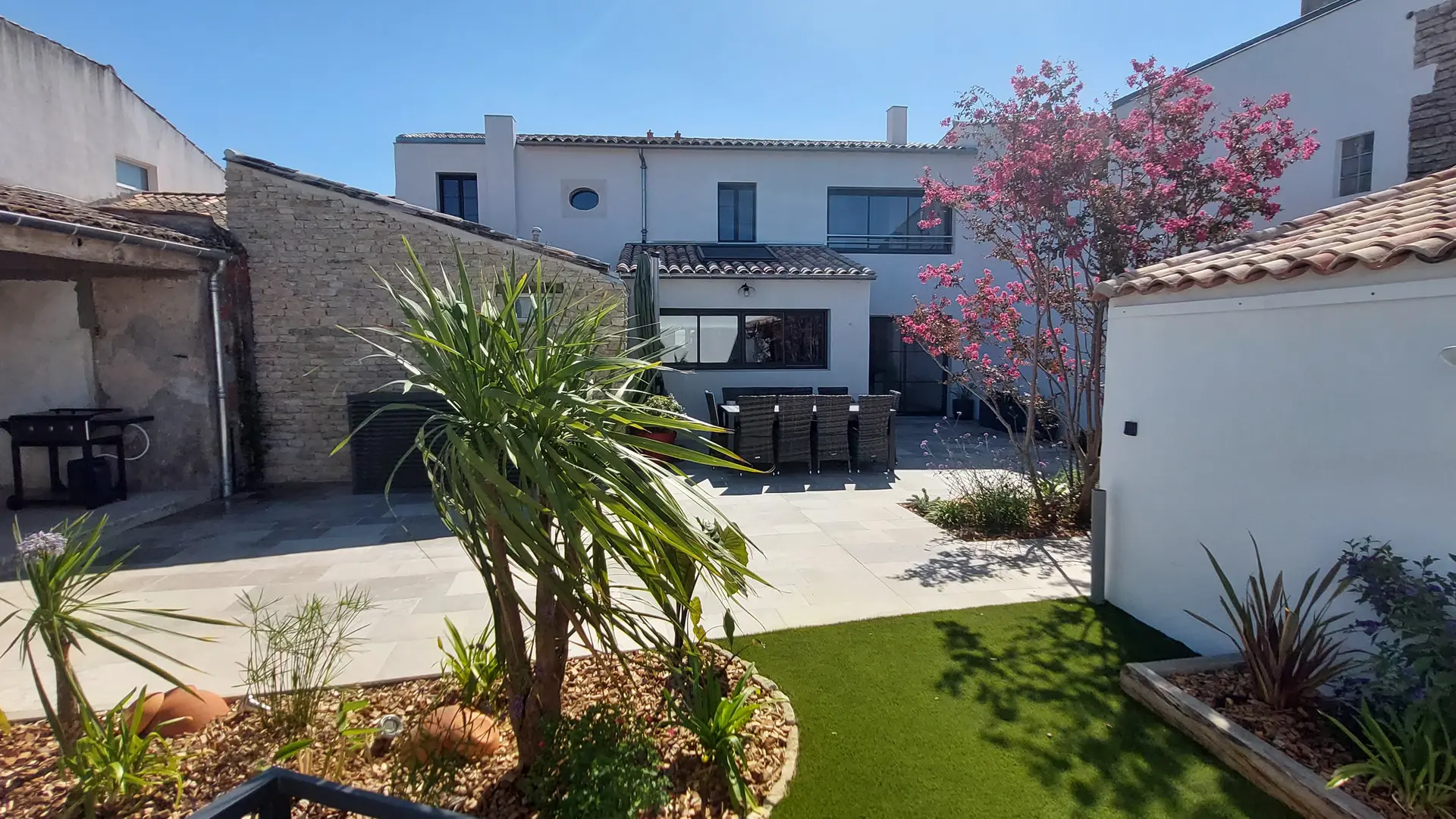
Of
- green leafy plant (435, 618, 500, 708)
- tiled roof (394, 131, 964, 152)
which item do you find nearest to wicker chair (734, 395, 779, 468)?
green leafy plant (435, 618, 500, 708)

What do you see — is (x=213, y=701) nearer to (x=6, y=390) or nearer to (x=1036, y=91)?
(x=6, y=390)

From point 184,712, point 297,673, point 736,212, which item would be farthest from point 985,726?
point 736,212

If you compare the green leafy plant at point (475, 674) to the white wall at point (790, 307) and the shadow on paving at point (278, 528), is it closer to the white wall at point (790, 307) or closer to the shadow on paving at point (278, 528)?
the shadow on paving at point (278, 528)

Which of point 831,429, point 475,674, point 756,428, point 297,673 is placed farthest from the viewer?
point 831,429

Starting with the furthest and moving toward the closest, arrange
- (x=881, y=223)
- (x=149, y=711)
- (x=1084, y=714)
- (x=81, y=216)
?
1. (x=881, y=223)
2. (x=81, y=216)
3. (x=1084, y=714)
4. (x=149, y=711)

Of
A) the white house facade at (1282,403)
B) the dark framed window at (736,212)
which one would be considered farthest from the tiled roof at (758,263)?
the white house facade at (1282,403)

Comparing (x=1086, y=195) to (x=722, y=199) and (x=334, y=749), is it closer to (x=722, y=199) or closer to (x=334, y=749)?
(x=334, y=749)

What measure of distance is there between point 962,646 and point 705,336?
10494 mm

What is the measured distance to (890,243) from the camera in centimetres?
1727

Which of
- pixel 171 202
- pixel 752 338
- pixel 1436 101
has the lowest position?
pixel 752 338

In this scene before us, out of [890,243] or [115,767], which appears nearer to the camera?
[115,767]

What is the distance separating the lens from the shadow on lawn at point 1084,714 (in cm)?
325

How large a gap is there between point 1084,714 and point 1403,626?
1.49 meters

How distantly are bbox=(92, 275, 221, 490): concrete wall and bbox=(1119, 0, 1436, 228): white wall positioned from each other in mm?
16048
